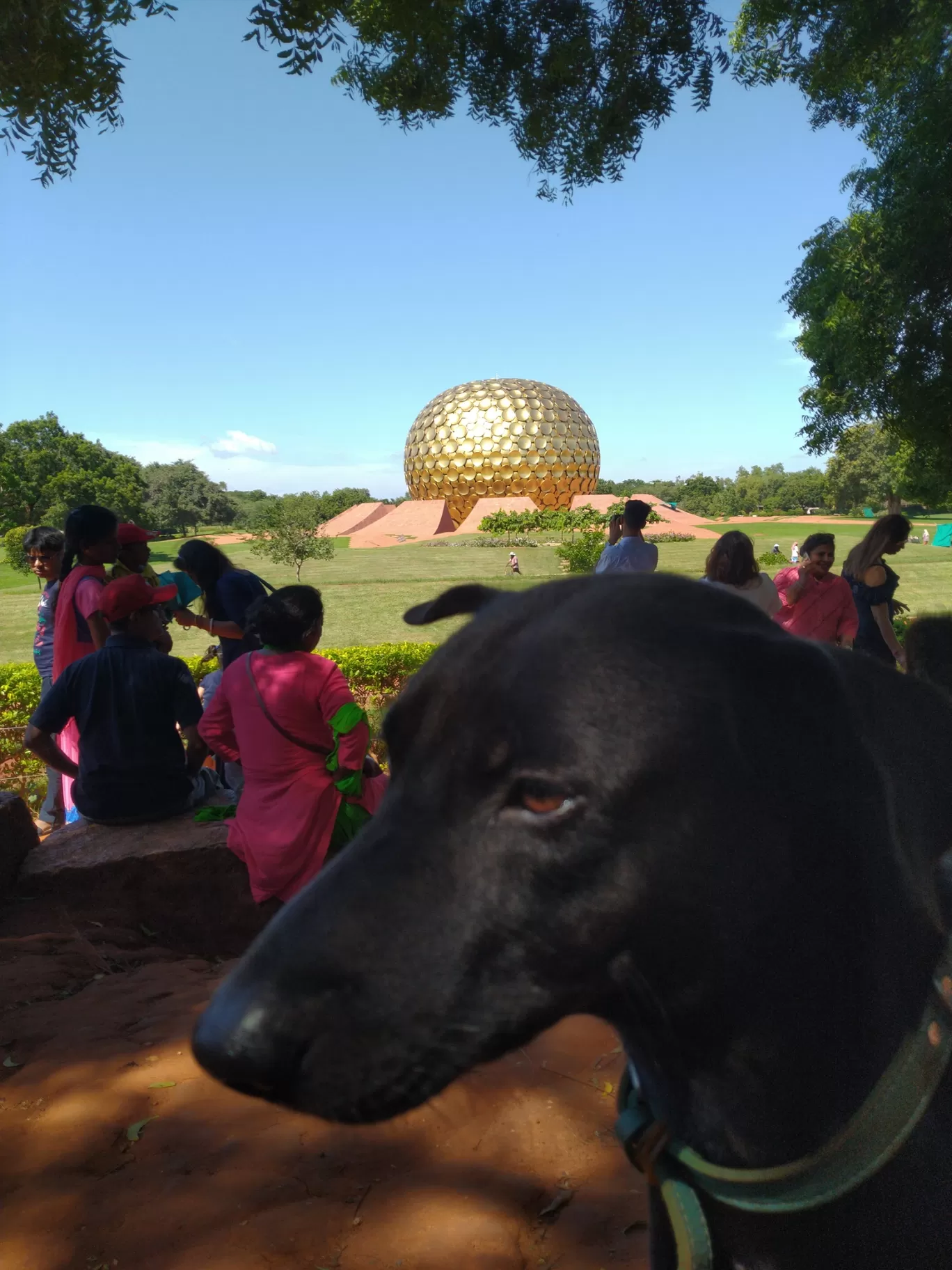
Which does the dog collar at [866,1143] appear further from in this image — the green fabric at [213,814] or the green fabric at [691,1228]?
the green fabric at [213,814]

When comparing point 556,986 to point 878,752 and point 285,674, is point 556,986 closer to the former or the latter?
point 878,752

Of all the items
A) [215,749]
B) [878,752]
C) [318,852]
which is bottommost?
[318,852]

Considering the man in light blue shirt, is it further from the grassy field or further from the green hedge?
the grassy field

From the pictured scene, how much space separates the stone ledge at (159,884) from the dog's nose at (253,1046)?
4.15 meters

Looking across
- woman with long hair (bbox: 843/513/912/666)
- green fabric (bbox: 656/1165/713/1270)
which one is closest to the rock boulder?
green fabric (bbox: 656/1165/713/1270)

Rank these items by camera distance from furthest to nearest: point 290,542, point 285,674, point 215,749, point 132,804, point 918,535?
1. point 918,535
2. point 290,542
3. point 132,804
4. point 215,749
5. point 285,674

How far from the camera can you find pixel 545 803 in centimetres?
91

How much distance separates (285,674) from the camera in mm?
3996

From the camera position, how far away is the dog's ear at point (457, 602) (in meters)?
1.24

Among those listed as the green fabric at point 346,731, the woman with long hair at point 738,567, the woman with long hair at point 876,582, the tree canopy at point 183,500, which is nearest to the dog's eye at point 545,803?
the green fabric at point 346,731

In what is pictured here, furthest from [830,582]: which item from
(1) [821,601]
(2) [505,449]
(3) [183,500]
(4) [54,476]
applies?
(3) [183,500]

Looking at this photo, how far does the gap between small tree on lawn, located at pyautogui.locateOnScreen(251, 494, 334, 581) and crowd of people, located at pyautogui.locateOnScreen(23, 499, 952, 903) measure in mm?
13991

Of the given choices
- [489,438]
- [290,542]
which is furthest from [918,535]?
[290,542]

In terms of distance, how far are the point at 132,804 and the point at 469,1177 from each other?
3.37 meters
